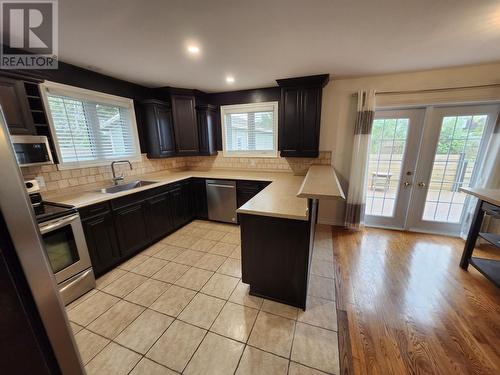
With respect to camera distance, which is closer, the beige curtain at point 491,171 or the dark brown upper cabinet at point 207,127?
the beige curtain at point 491,171

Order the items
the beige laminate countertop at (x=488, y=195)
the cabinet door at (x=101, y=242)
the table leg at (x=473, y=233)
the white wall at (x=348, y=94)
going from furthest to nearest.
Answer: the white wall at (x=348, y=94) → the table leg at (x=473, y=233) → the cabinet door at (x=101, y=242) → the beige laminate countertop at (x=488, y=195)

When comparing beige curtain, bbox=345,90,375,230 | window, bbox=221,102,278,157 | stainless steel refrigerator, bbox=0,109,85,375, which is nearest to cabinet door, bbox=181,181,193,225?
Answer: window, bbox=221,102,278,157

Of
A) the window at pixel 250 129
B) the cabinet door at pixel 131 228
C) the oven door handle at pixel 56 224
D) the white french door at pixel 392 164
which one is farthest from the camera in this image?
the window at pixel 250 129

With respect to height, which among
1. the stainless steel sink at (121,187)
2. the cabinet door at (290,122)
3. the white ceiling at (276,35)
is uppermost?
the white ceiling at (276,35)

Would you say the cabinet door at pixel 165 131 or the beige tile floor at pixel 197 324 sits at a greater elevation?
the cabinet door at pixel 165 131

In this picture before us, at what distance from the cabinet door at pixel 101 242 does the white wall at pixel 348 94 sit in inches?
129

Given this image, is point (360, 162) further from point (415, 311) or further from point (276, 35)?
point (276, 35)

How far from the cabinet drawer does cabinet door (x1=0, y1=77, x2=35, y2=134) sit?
89 centimetres

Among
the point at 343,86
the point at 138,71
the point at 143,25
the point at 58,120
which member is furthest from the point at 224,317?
the point at 343,86

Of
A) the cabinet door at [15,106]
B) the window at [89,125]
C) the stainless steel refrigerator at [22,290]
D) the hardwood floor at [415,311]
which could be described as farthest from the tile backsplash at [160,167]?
the stainless steel refrigerator at [22,290]

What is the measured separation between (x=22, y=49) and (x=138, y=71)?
Result: 3.43 ft

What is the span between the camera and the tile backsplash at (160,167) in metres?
2.31

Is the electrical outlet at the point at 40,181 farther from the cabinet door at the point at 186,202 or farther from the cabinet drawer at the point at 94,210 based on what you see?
the cabinet door at the point at 186,202

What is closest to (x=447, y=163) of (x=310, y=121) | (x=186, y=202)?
(x=310, y=121)
